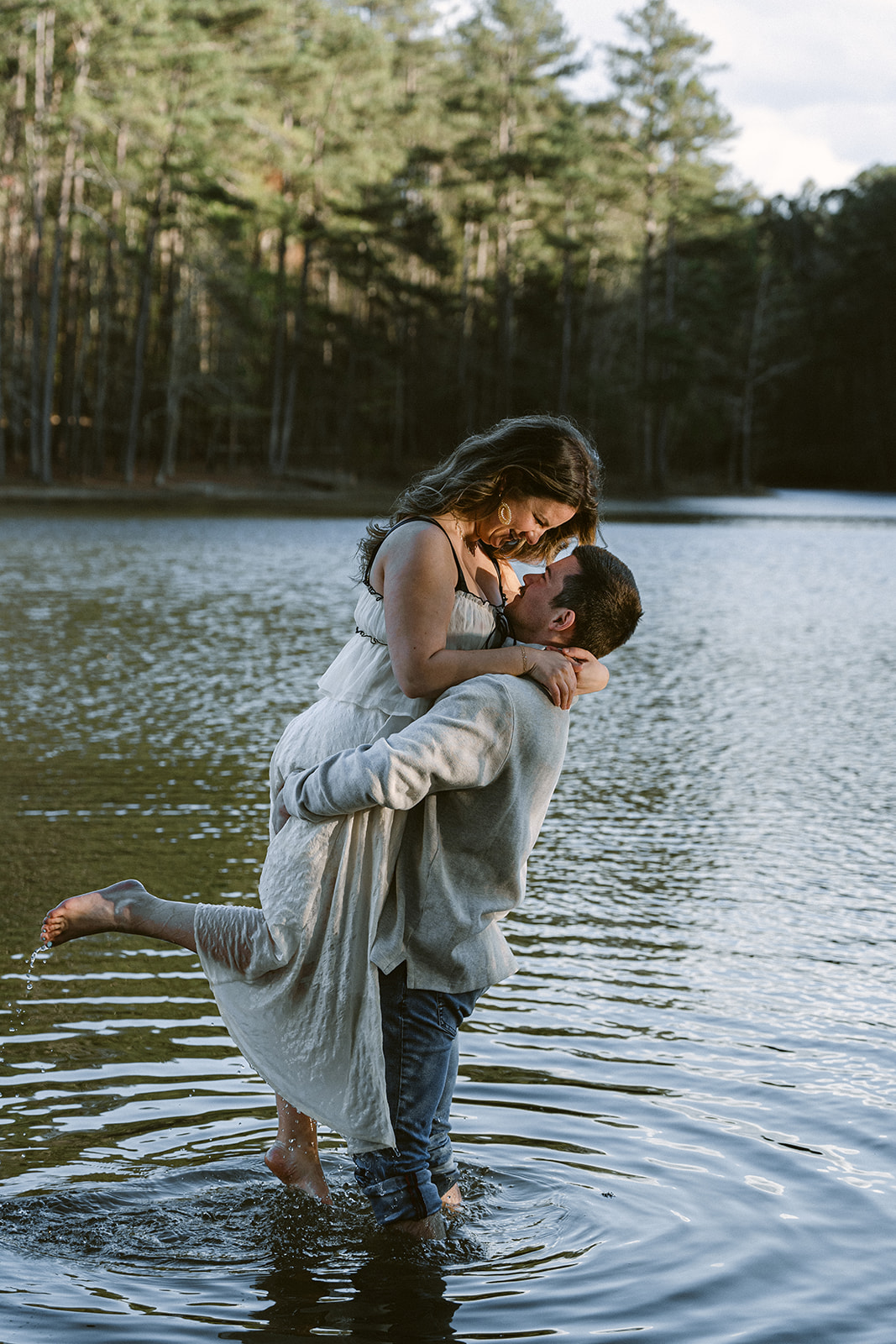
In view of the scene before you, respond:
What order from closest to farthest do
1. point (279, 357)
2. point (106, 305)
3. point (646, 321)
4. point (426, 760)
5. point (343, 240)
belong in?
point (426, 760)
point (106, 305)
point (343, 240)
point (279, 357)
point (646, 321)

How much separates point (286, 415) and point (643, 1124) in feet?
172

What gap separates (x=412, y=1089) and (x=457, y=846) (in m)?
0.49

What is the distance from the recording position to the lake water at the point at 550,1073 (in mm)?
3242

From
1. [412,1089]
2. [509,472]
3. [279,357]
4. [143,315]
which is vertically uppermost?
[143,315]

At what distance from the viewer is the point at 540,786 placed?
3074mm

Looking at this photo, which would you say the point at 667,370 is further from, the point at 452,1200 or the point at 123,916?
the point at 123,916

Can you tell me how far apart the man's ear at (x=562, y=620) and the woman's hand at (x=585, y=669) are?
41 mm

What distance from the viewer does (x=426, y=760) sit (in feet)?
9.27

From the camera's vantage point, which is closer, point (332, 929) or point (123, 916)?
point (332, 929)

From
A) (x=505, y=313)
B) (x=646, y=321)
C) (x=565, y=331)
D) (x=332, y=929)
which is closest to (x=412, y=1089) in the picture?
(x=332, y=929)

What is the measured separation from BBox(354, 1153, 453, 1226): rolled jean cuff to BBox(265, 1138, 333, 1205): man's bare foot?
35 cm

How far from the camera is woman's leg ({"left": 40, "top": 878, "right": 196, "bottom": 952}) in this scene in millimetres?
3209

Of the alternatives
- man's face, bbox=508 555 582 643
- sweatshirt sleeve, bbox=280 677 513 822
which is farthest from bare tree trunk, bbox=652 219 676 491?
sweatshirt sleeve, bbox=280 677 513 822

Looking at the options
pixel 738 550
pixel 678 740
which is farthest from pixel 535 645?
pixel 738 550
